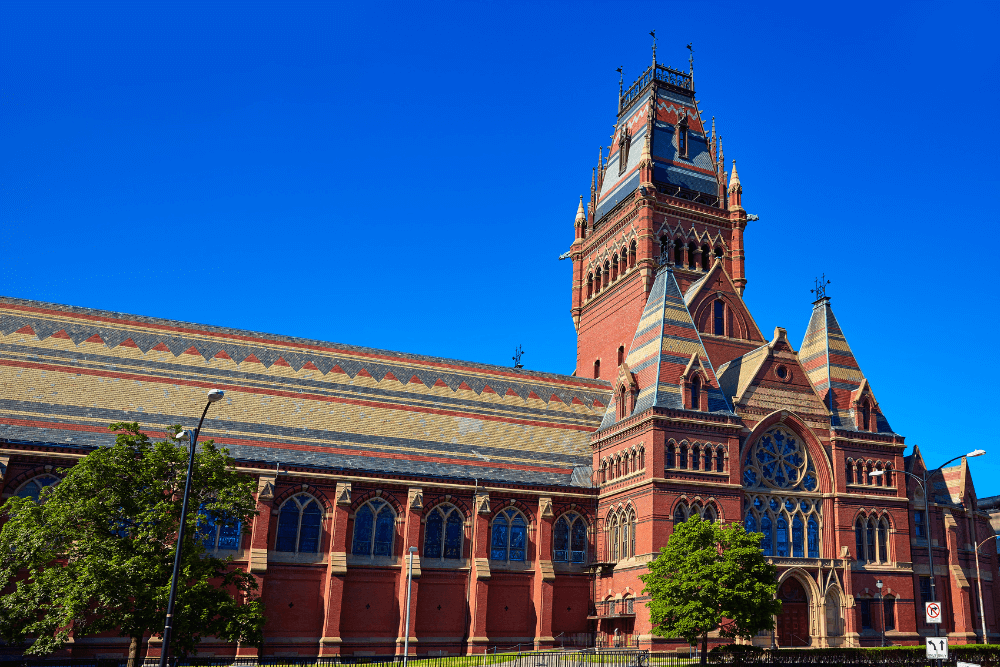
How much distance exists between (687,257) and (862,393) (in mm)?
18351

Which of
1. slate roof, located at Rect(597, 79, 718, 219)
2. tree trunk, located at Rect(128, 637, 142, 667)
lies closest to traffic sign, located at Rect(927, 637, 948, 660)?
tree trunk, located at Rect(128, 637, 142, 667)

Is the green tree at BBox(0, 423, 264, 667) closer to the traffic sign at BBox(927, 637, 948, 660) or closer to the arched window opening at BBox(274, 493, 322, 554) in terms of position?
the arched window opening at BBox(274, 493, 322, 554)

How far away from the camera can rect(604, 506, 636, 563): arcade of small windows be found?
51781 mm

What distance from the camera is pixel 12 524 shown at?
33.1 meters

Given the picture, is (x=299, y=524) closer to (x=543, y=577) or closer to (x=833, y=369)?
(x=543, y=577)

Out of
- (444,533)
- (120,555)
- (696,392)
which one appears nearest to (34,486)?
(120,555)

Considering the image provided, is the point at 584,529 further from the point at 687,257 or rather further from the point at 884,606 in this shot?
the point at 687,257

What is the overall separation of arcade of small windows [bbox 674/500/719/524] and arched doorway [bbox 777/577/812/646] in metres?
6.34

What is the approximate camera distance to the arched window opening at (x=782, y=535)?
5269cm

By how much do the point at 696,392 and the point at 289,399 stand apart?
27.2 meters

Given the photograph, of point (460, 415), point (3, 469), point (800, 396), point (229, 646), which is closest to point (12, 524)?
point (3, 469)

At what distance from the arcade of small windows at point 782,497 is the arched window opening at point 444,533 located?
17895 mm

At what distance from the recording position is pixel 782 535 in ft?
174

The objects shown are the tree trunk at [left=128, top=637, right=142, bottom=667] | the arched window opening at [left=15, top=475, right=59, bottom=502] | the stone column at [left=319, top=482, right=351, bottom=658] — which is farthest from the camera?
the stone column at [left=319, top=482, right=351, bottom=658]
